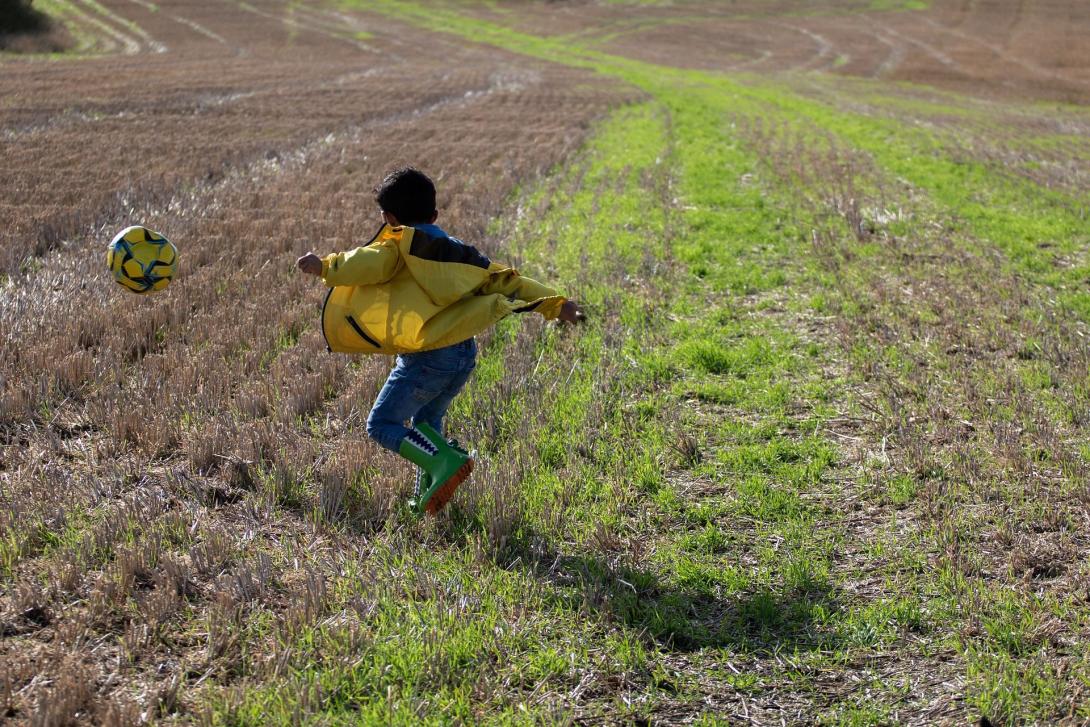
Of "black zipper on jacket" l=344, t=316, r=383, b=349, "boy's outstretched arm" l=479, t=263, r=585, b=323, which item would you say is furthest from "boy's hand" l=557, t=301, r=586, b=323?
"black zipper on jacket" l=344, t=316, r=383, b=349

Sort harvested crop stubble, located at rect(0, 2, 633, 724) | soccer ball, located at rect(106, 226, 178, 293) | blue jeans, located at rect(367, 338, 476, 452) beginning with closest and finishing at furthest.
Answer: harvested crop stubble, located at rect(0, 2, 633, 724) < blue jeans, located at rect(367, 338, 476, 452) < soccer ball, located at rect(106, 226, 178, 293)

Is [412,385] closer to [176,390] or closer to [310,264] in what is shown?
[310,264]

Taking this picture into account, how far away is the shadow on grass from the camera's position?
3.59 m

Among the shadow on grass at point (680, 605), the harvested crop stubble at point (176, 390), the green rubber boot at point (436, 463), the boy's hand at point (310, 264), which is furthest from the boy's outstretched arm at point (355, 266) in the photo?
the shadow on grass at point (680, 605)

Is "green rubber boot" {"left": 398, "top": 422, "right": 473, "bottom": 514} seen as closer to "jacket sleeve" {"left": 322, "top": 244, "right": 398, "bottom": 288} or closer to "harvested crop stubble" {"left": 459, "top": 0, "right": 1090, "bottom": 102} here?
"jacket sleeve" {"left": 322, "top": 244, "right": 398, "bottom": 288}

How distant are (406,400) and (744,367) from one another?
9.63ft

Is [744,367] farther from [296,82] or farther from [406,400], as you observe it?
[296,82]

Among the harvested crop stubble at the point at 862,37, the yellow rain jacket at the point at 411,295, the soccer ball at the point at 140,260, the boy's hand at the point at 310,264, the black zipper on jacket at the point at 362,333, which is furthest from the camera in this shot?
the harvested crop stubble at the point at 862,37

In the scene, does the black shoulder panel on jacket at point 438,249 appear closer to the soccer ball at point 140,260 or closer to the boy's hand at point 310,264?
the boy's hand at point 310,264

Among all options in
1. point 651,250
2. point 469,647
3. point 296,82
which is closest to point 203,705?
point 469,647

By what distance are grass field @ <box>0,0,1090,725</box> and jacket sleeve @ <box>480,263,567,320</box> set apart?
881 mm

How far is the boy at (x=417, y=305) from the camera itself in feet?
13.4

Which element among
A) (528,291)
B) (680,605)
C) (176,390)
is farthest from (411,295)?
(176,390)

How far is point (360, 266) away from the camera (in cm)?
400
